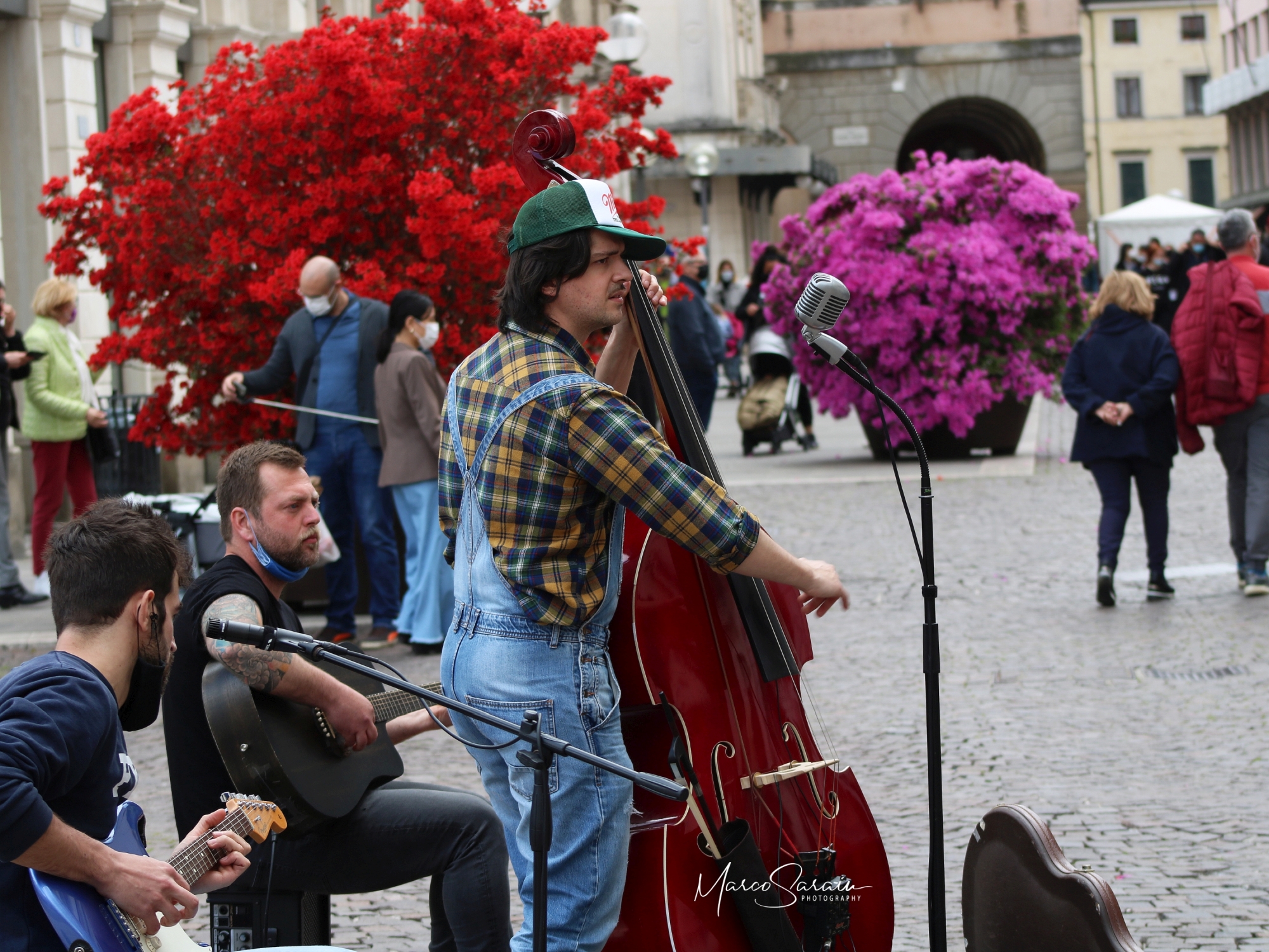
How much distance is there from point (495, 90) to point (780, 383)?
829 cm

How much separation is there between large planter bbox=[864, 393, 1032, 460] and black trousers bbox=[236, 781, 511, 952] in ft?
40.4

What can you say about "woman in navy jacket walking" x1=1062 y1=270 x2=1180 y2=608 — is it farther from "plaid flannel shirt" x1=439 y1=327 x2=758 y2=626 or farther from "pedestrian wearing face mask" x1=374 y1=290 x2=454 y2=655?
"plaid flannel shirt" x1=439 y1=327 x2=758 y2=626

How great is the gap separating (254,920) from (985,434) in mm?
13089

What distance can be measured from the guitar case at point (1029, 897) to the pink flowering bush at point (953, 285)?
37.6ft

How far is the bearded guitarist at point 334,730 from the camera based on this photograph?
11.9 feet

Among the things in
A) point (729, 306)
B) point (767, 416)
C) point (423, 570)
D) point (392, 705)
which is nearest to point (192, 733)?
point (392, 705)

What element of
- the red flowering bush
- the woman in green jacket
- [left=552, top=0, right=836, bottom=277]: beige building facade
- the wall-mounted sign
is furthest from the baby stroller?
the wall-mounted sign

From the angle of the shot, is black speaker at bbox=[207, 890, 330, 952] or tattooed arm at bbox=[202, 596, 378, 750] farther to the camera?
black speaker at bbox=[207, 890, 330, 952]

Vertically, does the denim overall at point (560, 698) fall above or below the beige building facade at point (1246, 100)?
below

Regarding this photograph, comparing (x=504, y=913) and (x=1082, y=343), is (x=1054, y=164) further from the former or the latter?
(x=504, y=913)

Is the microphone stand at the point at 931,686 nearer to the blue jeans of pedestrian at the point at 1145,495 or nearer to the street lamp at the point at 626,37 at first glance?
the blue jeans of pedestrian at the point at 1145,495

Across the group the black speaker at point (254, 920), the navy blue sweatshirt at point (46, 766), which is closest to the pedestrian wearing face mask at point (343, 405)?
the black speaker at point (254, 920)

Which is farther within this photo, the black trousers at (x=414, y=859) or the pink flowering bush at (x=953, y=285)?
the pink flowering bush at (x=953, y=285)

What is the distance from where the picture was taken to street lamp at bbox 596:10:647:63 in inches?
904
